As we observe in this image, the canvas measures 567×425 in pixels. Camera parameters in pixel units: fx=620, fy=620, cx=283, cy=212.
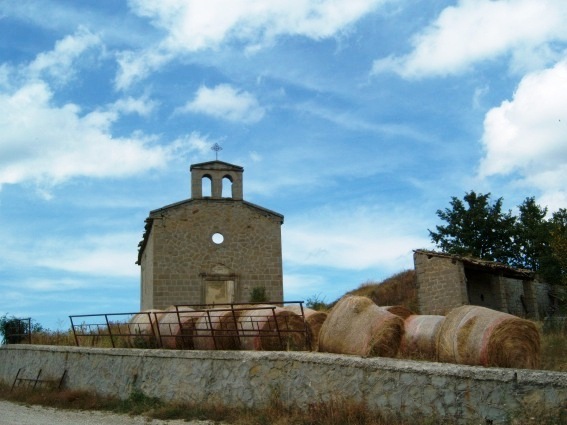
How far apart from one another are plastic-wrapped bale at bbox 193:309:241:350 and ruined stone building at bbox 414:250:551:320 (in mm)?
10508

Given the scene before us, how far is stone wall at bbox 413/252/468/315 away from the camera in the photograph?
21.5 meters

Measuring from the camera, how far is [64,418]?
12031 mm

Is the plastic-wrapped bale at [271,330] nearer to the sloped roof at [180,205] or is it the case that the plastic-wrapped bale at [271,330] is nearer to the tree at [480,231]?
the sloped roof at [180,205]

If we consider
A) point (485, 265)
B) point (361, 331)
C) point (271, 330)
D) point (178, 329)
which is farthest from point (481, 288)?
point (361, 331)

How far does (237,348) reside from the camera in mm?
13031

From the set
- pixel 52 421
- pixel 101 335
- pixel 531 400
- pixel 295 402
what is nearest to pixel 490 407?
pixel 531 400

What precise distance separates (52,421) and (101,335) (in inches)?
235

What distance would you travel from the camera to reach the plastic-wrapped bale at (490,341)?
9.08 m

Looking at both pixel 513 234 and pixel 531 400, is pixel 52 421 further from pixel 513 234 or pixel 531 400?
pixel 513 234

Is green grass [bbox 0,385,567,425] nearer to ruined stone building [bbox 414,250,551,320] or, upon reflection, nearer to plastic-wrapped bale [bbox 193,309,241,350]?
plastic-wrapped bale [bbox 193,309,241,350]

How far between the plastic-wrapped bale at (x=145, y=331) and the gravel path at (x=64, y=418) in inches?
87.8

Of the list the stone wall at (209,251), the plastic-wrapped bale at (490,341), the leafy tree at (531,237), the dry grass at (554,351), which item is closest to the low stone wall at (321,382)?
the plastic-wrapped bale at (490,341)

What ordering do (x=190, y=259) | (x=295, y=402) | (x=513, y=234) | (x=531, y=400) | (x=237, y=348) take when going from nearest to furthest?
1. (x=531, y=400)
2. (x=295, y=402)
3. (x=237, y=348)
4. (x=190, y=259)
5. (x=513, y=234)

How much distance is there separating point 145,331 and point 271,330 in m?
4.40
